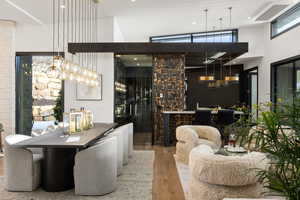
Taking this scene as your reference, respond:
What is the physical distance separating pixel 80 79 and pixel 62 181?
1.85m

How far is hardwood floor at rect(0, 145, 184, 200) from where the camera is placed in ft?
10.9

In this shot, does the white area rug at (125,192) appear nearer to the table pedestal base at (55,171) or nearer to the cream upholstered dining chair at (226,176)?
the table pedestal base at (55,171)

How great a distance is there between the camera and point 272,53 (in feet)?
25.0

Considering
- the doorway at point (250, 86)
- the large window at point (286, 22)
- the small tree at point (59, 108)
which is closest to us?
the large window at point (286, 22)

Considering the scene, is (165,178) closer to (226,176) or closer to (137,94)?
(226,176)

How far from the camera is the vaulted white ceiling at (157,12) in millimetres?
5500

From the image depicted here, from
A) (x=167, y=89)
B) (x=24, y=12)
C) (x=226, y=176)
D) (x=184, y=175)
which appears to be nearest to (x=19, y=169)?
(x=184, y=175)

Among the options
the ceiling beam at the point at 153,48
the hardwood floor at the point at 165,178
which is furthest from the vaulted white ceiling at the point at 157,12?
the hardwood floor at the point at 165,178

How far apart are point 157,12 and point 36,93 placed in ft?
14.1

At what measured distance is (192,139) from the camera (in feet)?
15.6

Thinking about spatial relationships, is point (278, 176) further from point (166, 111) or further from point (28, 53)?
point (28, 53)

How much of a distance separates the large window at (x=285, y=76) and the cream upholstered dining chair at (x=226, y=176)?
4448mm

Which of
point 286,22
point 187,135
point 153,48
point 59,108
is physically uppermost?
point 286,22

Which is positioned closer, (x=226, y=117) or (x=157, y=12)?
(x=226, y=117)
